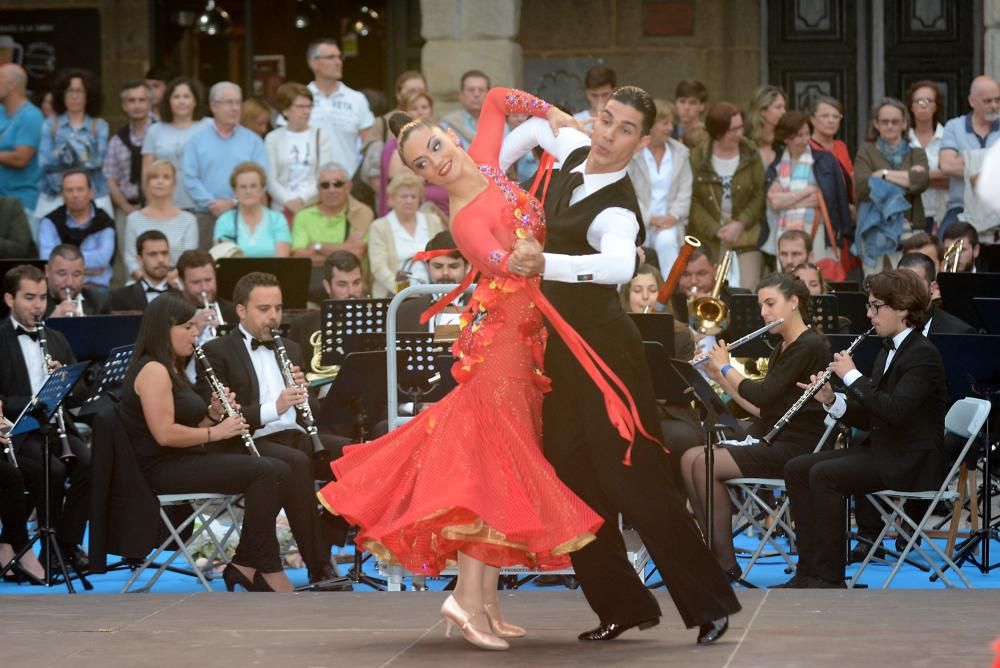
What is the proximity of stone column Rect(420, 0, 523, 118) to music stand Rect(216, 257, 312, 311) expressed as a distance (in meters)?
3.11

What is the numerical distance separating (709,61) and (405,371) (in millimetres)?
7254

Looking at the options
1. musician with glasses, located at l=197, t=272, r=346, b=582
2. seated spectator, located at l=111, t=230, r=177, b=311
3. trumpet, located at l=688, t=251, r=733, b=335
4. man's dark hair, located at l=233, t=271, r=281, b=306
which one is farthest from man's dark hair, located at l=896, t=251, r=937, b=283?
seated spectator, located at l=111, t=230, r=177, b=311

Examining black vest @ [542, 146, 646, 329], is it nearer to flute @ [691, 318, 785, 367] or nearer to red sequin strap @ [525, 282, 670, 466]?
red sequin strap @ [525, 282, 670, 466]

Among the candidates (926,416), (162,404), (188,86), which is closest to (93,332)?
(162,404)

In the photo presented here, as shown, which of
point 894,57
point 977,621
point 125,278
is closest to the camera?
point 977,621

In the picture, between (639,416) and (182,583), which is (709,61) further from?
(639,416)

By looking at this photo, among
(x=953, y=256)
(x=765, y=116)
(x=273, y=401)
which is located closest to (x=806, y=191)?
(x=765, y=116)

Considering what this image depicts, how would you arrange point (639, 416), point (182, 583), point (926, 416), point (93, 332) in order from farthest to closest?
1. point (93, 332)
2. point (182, 583)
3. point (926, 416)
4. point (639, 416)

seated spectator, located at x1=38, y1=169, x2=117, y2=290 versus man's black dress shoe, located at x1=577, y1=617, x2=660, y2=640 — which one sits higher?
seated spectator, located at x1=38, y1=169, x2=117, y2=290

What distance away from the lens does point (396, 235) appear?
35.3 feet

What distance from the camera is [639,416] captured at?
534cm

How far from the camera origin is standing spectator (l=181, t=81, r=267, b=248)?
11297 mm

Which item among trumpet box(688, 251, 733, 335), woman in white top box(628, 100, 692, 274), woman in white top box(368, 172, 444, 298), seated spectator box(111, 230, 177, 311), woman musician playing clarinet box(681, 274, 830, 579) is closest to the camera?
woman musician playing clarinet box(681, 274, 830, 579)

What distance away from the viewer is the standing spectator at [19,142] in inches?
460
